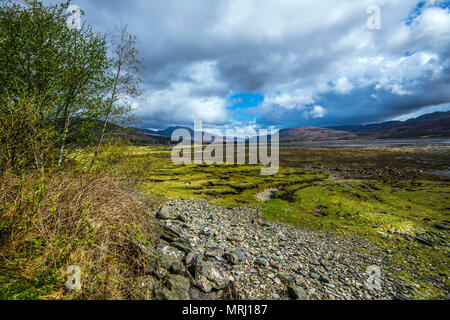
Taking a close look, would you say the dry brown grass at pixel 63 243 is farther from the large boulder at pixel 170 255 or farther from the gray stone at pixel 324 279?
the gray stone at pixel 324 279

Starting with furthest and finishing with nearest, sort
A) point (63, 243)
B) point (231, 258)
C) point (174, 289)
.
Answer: point (231, 258) < point (174, 289) < point (63, 243)

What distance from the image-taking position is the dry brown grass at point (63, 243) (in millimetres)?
5043

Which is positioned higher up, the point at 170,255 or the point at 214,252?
the point at 170,255

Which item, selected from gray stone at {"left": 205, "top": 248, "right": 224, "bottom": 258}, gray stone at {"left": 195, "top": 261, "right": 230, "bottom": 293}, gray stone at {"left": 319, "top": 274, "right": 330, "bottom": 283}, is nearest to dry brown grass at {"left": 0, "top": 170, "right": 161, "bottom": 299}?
gray stone at {"left": 195, "top": 261, "right": 230, "bottom": 293}

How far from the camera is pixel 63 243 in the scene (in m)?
5.64

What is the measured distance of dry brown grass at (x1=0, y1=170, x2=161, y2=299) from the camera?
5043mm

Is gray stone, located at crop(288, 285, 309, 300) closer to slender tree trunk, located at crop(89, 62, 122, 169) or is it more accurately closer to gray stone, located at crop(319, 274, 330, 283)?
gray stone, located at crop(319, 274, 330, 283)

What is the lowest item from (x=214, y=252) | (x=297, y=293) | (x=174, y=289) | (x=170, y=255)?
(x=297, y=293)

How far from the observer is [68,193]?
6930 mm

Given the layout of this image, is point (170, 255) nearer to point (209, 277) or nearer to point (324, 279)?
point (209, 277)

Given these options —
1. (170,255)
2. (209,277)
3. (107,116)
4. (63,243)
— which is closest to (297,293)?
(209,277)

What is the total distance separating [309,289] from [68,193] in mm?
10450
